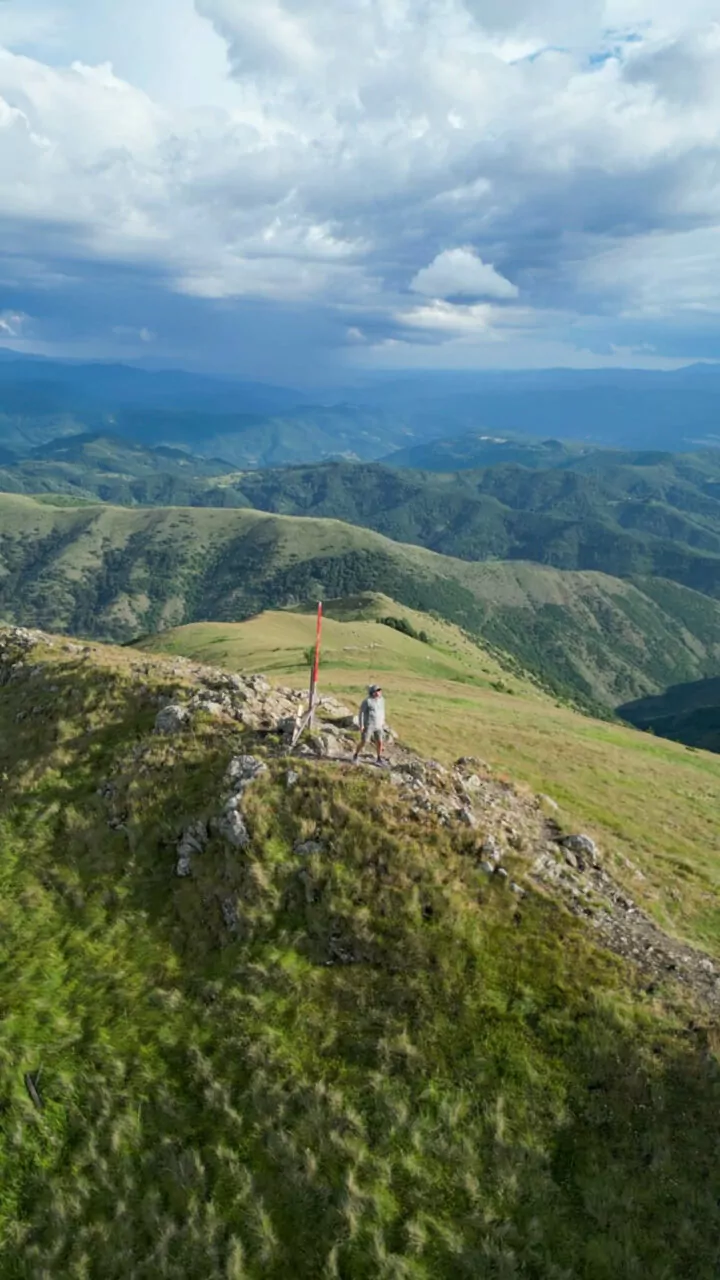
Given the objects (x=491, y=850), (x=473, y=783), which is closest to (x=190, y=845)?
(x=491, y=850)

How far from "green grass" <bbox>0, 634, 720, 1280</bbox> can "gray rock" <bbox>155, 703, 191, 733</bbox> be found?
525 cm

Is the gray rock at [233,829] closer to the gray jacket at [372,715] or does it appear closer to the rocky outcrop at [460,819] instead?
the rocky outcrop at [460,819]

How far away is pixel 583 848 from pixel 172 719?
15476 mm

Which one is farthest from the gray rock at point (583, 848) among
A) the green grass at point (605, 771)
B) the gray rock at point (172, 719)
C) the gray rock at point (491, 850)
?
the gray rock at point (172, 719)

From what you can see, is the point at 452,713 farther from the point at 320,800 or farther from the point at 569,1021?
the point at 569,1021

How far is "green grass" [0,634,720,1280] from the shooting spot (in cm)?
1263

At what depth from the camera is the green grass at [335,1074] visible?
12.6 metres

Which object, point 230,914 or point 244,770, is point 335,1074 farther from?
point 244,770

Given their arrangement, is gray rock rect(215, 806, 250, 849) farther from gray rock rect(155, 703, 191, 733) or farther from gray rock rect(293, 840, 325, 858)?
gray rock rect(155, 703, 191, 733)

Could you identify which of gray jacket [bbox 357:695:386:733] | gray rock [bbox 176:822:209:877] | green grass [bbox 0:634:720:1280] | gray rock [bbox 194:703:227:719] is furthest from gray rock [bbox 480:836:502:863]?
gray rock [bbox 194:703:227:719]

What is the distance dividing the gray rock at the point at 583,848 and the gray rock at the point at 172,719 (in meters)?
14.3

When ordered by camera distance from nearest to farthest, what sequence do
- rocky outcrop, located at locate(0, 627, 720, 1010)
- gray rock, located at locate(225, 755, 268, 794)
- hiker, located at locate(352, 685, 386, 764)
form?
rocky outcrop, located at locate(0, 627, 720, 1010) → gray rock, located at locate(225, 755, 268, 794) → hiker, located at locate(352, 685, 386, 764)

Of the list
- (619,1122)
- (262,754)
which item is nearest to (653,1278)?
(619,1122)

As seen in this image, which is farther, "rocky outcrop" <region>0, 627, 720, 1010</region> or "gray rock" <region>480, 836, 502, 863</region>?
"gray rock" <region>480, 836, 502, 863</region>
